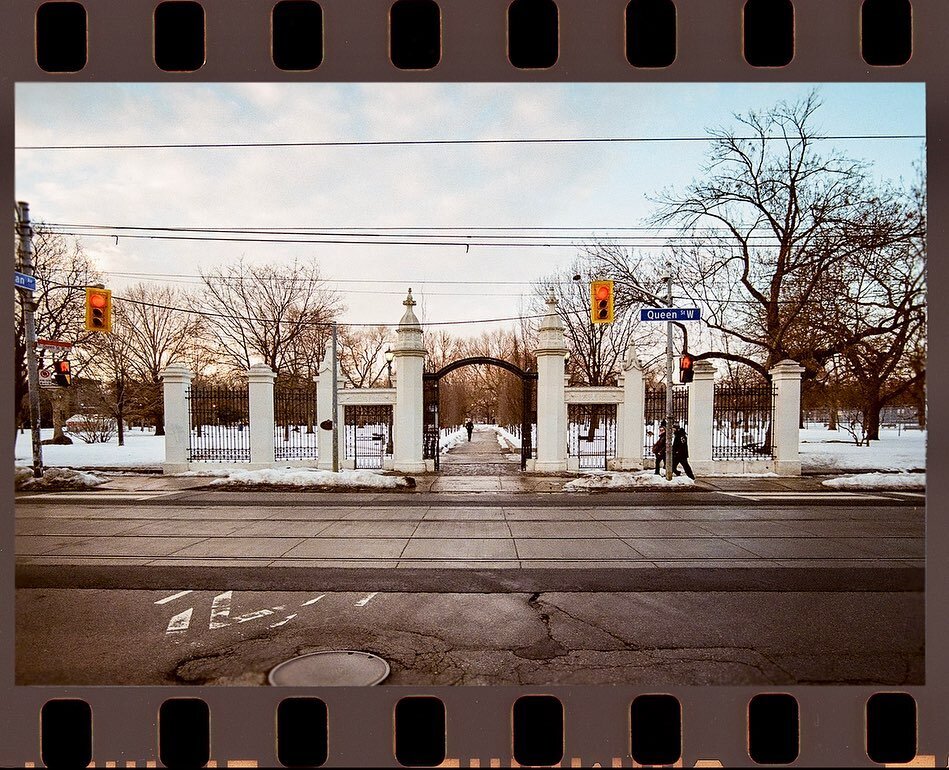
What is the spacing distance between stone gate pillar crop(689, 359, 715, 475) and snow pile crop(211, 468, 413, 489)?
8.77 metres

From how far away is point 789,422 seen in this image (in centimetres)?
1351

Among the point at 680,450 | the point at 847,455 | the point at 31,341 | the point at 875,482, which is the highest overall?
the point at 31,341

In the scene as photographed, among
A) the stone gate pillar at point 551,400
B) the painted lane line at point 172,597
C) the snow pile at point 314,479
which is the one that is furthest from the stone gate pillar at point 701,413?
the painted lane line at point 172,597

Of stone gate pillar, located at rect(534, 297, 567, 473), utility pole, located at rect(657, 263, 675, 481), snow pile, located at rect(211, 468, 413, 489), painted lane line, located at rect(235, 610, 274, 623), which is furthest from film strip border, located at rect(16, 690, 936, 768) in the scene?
stone gate pillar, located at rect(534, 297, 567, 473)

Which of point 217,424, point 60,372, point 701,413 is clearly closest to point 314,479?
point 217,424

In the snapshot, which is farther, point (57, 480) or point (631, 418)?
point (631, 418)

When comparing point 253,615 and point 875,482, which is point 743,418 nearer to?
point 875,482

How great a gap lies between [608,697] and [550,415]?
474 inches

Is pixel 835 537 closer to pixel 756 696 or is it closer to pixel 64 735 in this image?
pixel 756 696

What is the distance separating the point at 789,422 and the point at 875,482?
253cm

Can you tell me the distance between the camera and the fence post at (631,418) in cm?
1400

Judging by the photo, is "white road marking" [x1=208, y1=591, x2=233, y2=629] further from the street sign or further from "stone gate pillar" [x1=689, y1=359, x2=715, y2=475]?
"stone gate pillar" [x1=689, y1=359, x2=715, y2=475]

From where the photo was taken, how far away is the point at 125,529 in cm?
702

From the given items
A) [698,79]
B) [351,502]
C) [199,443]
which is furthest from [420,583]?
[199,443]
